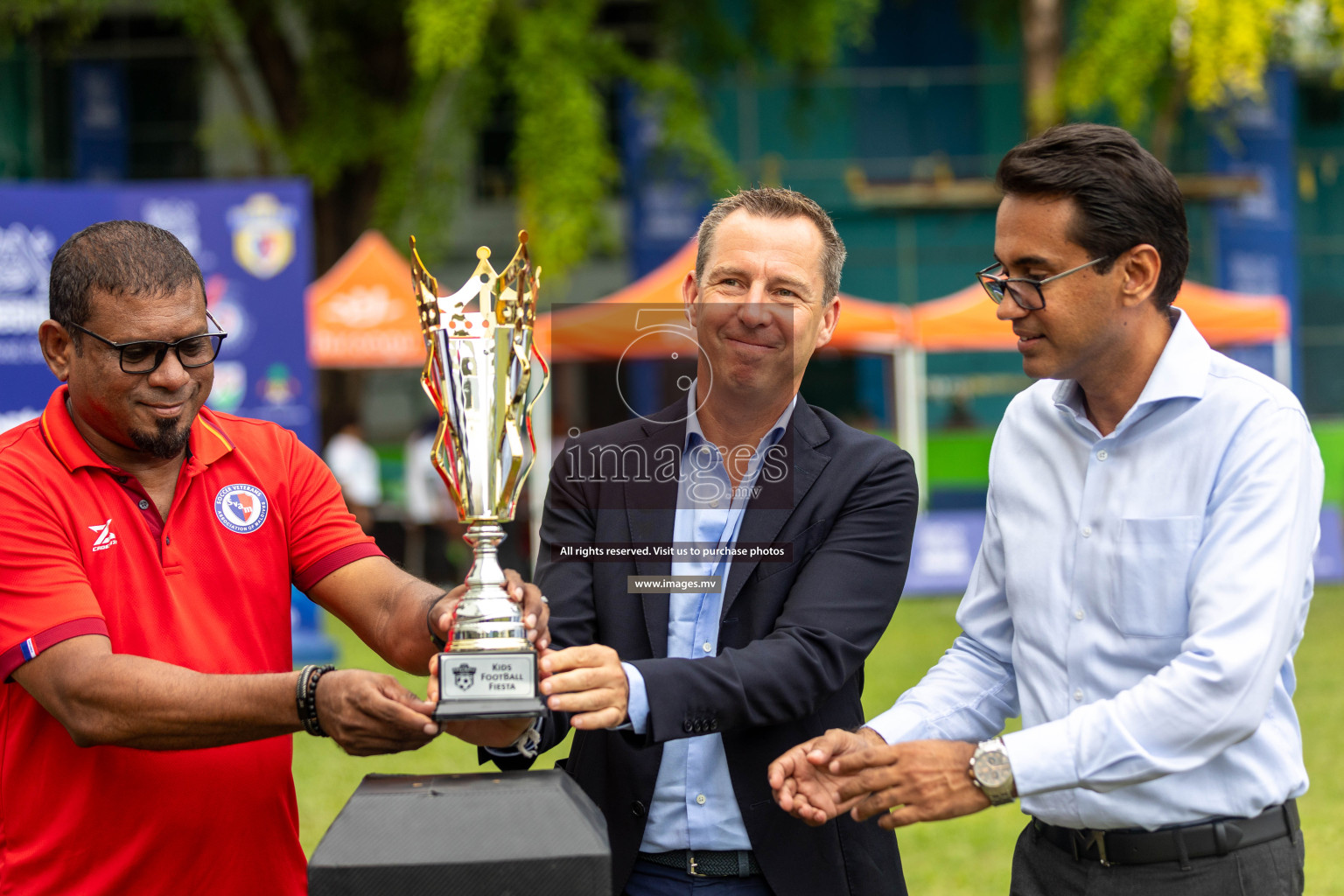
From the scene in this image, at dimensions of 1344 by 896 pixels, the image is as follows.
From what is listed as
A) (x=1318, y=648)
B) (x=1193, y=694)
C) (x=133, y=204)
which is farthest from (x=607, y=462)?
(x=1318, y=648)

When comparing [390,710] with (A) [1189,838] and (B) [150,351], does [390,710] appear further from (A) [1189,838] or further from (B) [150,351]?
(A) [1189,838]

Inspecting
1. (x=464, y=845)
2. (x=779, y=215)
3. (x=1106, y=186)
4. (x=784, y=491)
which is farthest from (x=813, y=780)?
(x=1106, y=186)

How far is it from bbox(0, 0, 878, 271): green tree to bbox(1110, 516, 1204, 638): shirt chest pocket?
11405mm

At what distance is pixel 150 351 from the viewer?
225 cm

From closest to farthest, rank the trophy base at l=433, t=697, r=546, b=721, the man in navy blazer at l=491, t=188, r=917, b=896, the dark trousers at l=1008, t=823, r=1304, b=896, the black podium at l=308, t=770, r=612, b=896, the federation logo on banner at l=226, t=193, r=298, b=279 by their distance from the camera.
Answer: the black podium at l=308, t=770, r=612, b=896
the trophy base at l=433, t=697, r=546, b=721
the dark trousers at l=1008, t=823, r=1304, b=896
the man in navy blazer at l=491, t=188, r=917, b=896
the federation logo on banner at l=226, t=193, r=298, b=279

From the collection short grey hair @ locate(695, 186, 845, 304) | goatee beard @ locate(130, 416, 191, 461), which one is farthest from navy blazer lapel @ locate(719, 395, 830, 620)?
goatee beard @ locate(130, 416, 191, 461)

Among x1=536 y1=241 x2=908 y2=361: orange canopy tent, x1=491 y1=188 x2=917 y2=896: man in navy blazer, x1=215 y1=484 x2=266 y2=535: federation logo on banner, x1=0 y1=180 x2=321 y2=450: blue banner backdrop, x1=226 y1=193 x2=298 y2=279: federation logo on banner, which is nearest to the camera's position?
x1=491 y1=188 x2=917 y2=896: man in navy blazer

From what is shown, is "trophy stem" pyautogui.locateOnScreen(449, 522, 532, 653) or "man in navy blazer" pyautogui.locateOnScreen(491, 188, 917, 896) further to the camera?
"man in navy blazer" pyautogui.locateOnScreen(491, 188, 917, 896)

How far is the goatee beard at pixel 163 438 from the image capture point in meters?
2.28

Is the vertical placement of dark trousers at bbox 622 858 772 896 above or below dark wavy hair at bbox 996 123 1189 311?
below

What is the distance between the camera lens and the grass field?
5121 millimetres

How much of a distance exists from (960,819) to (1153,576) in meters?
4.11

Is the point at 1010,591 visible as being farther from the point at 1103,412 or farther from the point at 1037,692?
the point at 1103,412

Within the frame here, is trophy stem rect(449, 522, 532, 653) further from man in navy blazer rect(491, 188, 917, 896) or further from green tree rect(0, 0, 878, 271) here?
green tree rect(0, 0, 878, 271)
